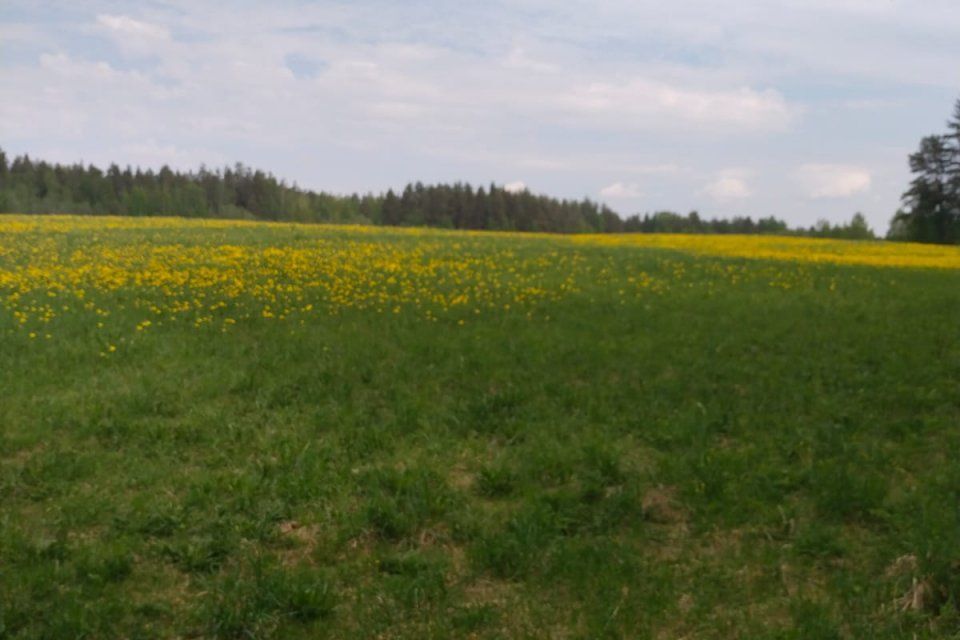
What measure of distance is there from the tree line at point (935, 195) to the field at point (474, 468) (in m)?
37.0

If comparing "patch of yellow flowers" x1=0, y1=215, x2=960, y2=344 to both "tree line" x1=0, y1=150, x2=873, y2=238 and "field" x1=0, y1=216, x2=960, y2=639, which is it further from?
"tree line" x1=0, y1=150, x2=873, y2=238

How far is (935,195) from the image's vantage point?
154 ft

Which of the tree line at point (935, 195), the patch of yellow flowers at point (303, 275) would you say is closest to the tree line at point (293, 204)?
the tree line at point (935, 195)

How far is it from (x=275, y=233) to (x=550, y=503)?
22.5m

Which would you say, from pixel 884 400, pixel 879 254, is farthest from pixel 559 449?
pixel 879 254

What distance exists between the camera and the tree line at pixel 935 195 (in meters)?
44.5

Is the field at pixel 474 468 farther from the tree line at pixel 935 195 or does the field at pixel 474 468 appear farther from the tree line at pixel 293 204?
the tree line at pixel 293 204

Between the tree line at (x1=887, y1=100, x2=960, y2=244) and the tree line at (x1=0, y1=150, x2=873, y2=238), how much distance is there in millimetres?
19712

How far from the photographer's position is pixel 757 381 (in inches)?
333

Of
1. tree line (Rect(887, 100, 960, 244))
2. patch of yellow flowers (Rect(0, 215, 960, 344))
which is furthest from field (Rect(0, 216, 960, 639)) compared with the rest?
tree line (Rect(887, 100, 960, 244))

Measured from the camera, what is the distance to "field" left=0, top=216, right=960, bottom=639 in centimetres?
466

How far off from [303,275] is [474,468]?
31.4ft

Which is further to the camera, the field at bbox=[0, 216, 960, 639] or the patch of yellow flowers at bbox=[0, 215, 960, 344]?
the patch of yellow flowers at bbox=[0, 215, 960, 344]

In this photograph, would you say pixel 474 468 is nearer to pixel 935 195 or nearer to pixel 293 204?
pixel 935 195
